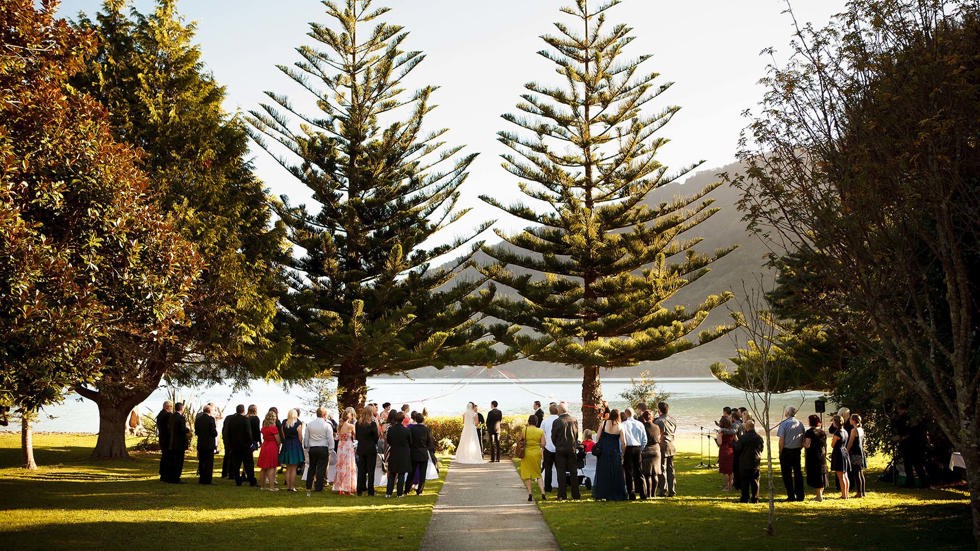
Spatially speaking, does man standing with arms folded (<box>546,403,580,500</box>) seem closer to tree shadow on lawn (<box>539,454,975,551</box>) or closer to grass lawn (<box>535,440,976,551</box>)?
tree shadow on lawn (<box>539,454,975,551</box>)

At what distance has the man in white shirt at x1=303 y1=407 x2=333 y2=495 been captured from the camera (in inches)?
460

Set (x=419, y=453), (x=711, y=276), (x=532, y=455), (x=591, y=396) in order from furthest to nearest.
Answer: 1. (x=711, y=276)
2. (x=591, y=396)
3. (x=419, y=453)
4. (x=532, y=455)

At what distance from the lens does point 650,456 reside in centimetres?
1128

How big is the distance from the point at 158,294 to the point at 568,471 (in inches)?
252

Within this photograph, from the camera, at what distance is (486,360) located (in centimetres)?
1962

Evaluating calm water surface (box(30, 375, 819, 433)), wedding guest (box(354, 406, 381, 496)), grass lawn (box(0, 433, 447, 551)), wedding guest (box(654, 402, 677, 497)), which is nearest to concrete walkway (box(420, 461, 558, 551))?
grass lawn (box(0, 433, 447, 551))

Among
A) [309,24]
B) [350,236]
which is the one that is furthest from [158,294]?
[309,24]

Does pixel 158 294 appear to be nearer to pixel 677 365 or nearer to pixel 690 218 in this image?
pixel 690 218

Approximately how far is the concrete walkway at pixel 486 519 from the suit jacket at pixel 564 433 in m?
0.93

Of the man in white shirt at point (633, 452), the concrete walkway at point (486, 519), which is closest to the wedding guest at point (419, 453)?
the concrete walkway at point (486, 519)

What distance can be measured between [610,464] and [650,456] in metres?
0.70

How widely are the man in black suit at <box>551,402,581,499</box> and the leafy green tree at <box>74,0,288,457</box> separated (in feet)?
20.1

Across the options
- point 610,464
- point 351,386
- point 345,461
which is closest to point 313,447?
point 345,461

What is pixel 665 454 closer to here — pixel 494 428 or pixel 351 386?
pixel 494 428
